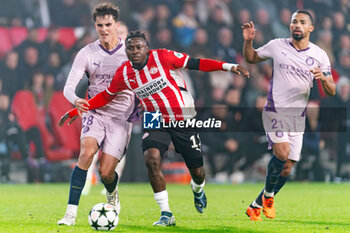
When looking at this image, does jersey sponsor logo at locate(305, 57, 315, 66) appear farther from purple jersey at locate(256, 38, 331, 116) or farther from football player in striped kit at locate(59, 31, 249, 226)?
football player in striped kit at locate(59, 31, 249, 226)

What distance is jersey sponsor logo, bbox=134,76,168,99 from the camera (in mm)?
6477

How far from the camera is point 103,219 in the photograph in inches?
228

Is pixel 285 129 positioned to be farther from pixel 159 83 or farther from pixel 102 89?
pixel 102 89

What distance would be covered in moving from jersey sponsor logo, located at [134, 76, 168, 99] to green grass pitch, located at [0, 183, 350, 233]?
4.49ft

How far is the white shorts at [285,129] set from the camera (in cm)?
715

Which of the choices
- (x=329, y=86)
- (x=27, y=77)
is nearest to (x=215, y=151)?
(x=27, y=77)

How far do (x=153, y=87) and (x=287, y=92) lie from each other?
1715 mm

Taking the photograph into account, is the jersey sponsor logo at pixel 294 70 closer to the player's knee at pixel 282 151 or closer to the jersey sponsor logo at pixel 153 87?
the player's knee at pixel 282 151

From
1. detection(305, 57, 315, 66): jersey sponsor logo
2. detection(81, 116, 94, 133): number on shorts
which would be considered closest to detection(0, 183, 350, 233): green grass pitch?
detection(81, 116, 94, 133): number on shorts

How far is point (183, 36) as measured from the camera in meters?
14.8

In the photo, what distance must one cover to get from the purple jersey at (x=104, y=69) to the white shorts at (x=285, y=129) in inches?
63.2

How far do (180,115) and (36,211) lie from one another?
2617 mm

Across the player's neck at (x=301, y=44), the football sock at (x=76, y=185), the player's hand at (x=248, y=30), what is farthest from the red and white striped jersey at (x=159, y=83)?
the player's neck at (x=301, y=44)

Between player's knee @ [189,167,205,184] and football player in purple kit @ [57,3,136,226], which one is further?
player's knee @ [189,167,205,184]
